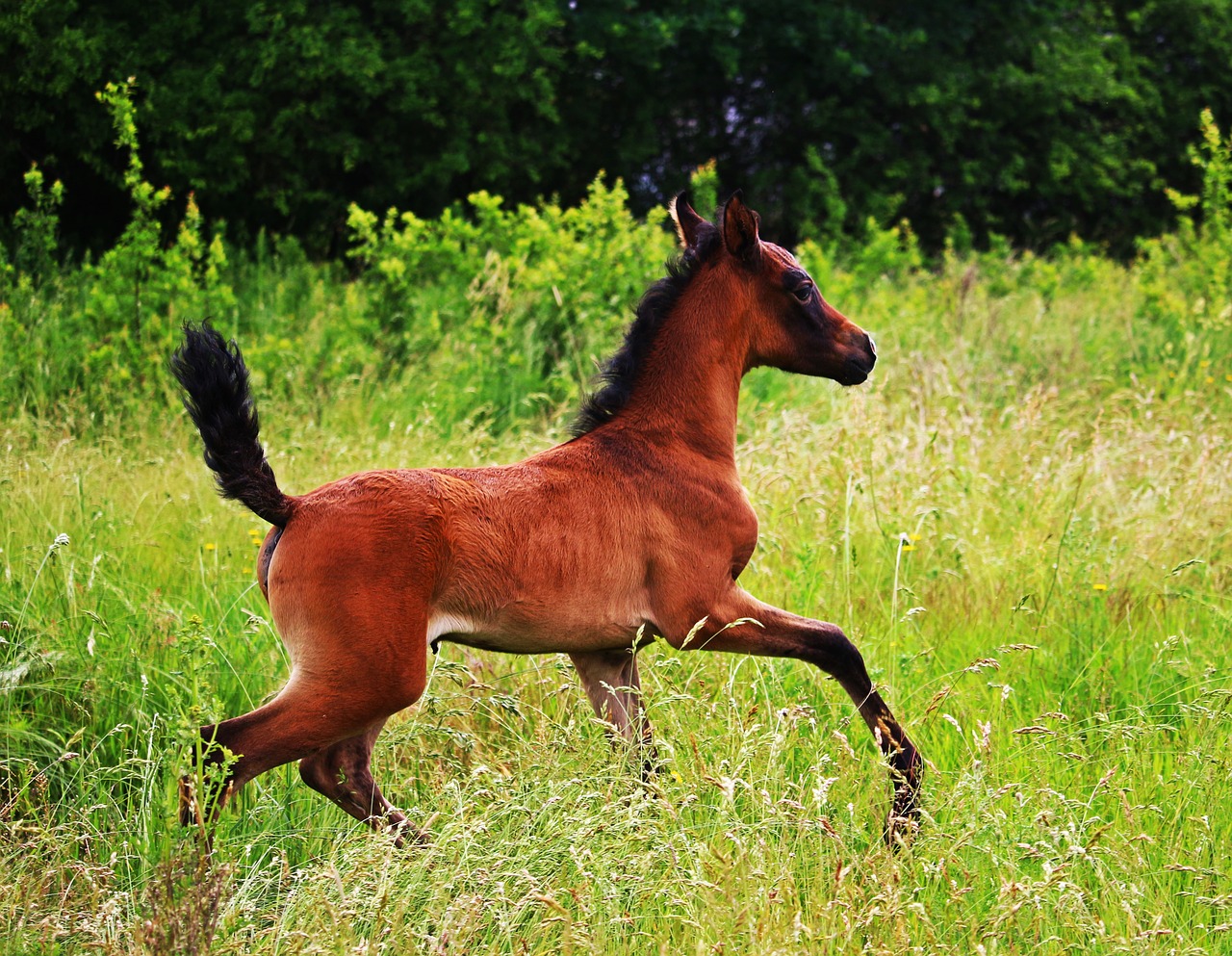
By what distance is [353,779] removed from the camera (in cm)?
358

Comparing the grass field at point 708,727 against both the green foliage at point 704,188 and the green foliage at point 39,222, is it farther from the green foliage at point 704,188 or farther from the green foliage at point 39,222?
the green foliage at point 704,188

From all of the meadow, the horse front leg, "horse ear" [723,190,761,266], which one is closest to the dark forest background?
the meadow

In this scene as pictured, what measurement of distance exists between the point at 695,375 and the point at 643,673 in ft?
3.98

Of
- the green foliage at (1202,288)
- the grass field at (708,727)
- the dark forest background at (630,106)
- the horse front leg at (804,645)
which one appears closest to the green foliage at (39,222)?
the grass field at (708,727)

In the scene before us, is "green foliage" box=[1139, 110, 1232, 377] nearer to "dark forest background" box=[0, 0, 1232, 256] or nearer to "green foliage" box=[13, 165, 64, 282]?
"dark forest background" box=[0, 0, 1232, 256]

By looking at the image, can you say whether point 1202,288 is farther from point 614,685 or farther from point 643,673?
point 614,685

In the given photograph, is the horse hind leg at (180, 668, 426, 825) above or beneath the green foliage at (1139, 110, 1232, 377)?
above

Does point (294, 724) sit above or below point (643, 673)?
above

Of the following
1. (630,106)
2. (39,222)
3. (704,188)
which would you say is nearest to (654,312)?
(39,222)

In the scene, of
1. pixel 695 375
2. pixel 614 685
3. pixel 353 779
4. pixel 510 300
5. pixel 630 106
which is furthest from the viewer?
pixel 630 106

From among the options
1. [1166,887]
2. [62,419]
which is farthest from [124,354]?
[1166,887]

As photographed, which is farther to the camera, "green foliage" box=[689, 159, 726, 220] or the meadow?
"green foliage" box=[689, 159, 726, 220]

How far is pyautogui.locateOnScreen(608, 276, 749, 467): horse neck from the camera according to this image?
3.86 metres

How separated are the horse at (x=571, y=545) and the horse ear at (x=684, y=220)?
0.5 inches
